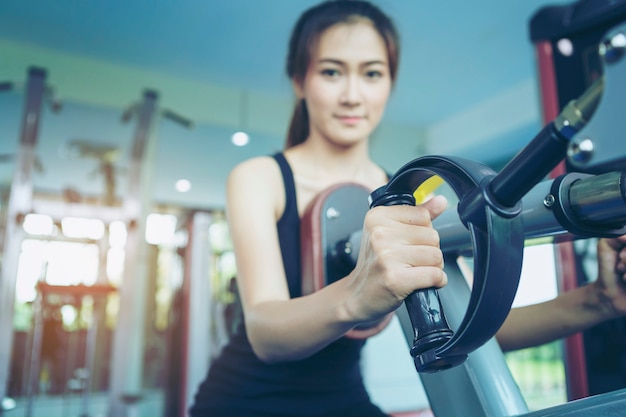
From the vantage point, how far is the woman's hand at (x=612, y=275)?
1.46 ft

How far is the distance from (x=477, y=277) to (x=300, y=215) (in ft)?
1.38

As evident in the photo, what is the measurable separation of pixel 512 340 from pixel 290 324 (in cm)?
23

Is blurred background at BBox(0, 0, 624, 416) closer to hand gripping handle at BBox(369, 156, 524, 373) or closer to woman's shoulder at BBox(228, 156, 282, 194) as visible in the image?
woman's shoulder at BBox(228, 156, 282, 194)

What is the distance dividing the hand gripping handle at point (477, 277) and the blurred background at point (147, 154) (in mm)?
1762

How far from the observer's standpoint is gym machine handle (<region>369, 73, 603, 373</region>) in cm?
23

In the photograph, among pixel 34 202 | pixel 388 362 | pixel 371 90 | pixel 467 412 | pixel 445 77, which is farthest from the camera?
pixel 388 362

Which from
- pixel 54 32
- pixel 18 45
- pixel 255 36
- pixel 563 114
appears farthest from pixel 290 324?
pixel 18 45

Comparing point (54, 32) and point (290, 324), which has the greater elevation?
point (54, 32)

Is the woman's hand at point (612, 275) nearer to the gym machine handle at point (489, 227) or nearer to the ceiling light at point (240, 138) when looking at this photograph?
the gym machine handle at point (489, 227)

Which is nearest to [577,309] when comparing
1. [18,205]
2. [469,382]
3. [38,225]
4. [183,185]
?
[469,382]

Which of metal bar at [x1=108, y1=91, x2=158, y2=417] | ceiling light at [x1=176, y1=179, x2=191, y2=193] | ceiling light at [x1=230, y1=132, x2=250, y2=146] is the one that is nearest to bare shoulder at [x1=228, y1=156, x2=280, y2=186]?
metal bar at [x1=108, y1=91, x2=158, y2=417]

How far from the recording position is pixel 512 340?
0.53 metres

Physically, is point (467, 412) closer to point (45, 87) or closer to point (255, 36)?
point (255, 36)

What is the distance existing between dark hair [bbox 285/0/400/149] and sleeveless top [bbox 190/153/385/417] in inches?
6.2
